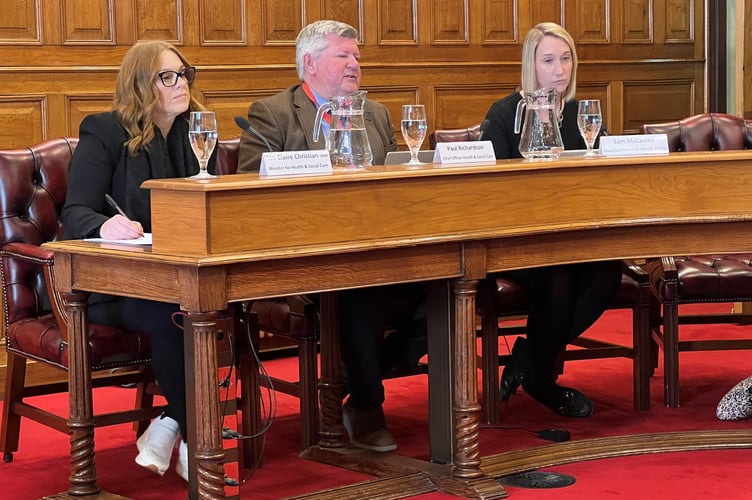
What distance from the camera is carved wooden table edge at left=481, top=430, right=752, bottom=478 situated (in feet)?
11.9

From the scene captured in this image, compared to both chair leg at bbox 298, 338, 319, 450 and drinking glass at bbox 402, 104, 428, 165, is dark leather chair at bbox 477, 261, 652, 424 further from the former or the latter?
drinking glass at bbox 402, 104, 428, 165

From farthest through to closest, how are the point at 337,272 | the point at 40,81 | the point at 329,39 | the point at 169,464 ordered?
1. the point at 40,81
2. the point at 329,39
3. the point at 169,464
4. the point at 337,272

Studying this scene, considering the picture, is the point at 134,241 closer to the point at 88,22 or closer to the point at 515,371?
the point at 515,371

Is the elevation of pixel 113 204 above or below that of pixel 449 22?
below

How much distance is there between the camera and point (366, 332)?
3.77 metres

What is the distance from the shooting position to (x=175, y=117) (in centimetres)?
376

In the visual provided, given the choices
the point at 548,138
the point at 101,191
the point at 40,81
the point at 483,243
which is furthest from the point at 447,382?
the point at 40,81

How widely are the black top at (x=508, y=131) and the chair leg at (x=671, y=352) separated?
2.25 feet

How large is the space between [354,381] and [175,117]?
994mm

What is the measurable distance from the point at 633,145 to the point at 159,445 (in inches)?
65.3

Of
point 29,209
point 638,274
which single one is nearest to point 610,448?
point 638,274

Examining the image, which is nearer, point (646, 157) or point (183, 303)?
point (183, 303)

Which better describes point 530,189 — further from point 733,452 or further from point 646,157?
point 733,452

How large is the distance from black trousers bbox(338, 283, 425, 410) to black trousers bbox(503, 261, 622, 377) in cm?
50
